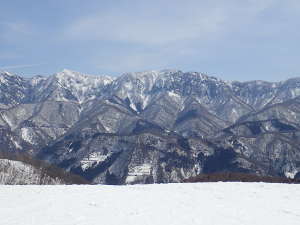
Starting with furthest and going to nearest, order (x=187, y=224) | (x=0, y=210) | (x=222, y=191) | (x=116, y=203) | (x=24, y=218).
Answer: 1. (x=222, y=191)
2. (x=116, y=203)
3. (x=0, y=210)
4. (x=24, y=218)
5. (x=187, y=224)

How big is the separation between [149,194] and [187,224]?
411 inches

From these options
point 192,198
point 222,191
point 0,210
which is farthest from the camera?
point 222,191

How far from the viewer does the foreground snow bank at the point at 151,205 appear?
2336 centimetres

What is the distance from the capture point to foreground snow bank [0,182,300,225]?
76.6 feet

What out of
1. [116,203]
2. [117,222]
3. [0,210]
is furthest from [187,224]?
[0,210]

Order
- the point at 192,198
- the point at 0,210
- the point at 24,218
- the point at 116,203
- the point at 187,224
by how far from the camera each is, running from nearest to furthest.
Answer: the point at 187,224 < the point at 24,218 < the point at 0,210 < the point at 116,203 < the point at 192,198

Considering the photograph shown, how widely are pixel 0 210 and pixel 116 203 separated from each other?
7.61 m

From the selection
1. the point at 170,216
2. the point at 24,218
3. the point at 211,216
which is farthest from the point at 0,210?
the point at 211,216

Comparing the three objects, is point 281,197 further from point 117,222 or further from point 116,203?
point 117,222

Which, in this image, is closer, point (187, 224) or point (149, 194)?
point (187, 224)

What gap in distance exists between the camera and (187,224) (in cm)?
2212

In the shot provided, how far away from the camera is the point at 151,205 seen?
90.1ft

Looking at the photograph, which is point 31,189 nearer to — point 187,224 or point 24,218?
point 24,218

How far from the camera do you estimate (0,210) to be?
26.4m
